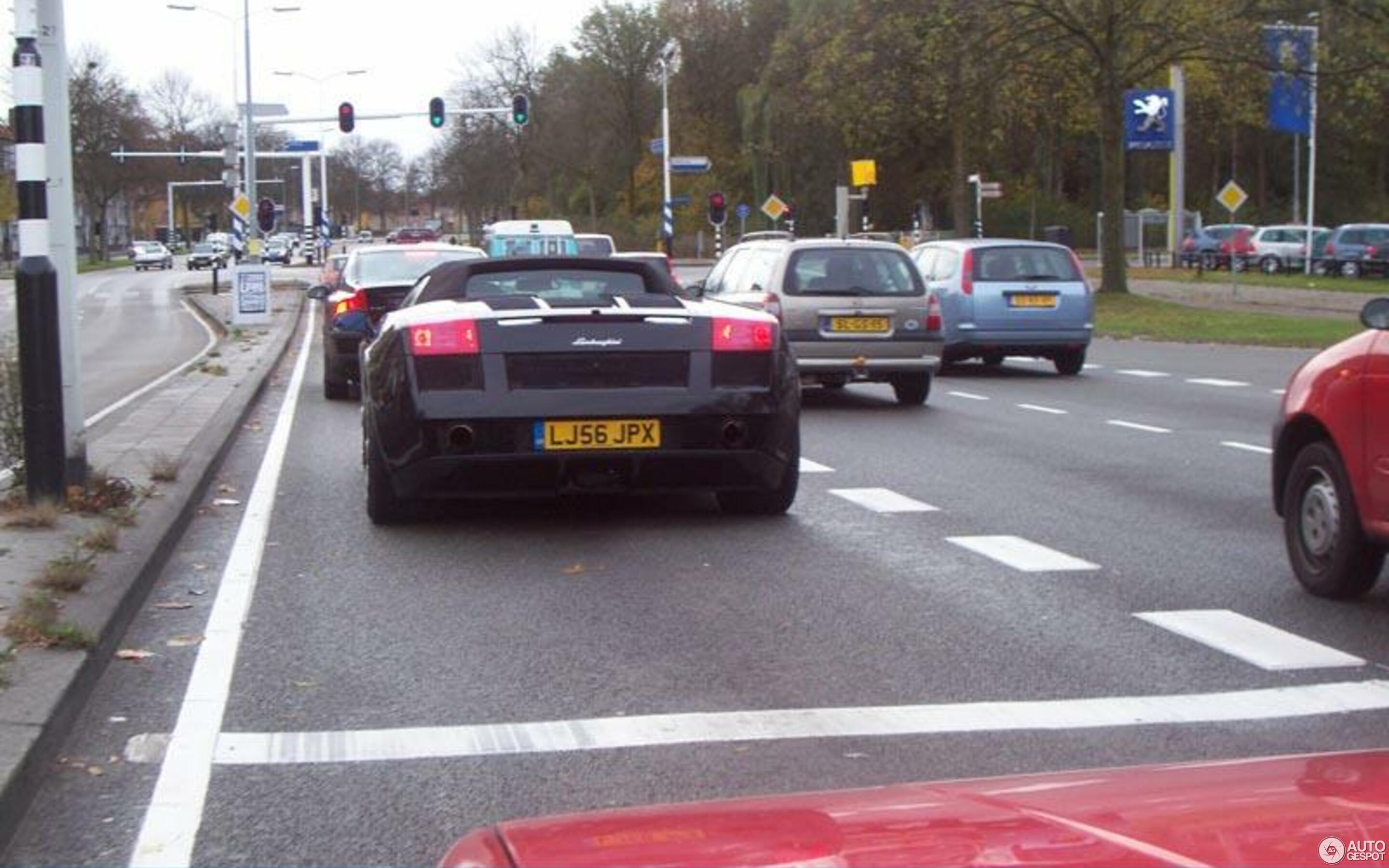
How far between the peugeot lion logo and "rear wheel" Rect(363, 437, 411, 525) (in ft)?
3.78

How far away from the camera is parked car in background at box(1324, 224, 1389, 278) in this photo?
51.6 m

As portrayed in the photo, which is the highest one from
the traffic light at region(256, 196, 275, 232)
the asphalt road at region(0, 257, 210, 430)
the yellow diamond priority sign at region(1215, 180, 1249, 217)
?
the yellow diamond priority sign at region(1215, 180, 1249, 217)

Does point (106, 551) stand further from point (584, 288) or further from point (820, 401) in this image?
point (820, 401)

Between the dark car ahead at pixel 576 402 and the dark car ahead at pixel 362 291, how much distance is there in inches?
Result: 316

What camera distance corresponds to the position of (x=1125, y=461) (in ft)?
41.5

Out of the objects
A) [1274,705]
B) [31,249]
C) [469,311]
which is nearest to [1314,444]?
[1274,705]

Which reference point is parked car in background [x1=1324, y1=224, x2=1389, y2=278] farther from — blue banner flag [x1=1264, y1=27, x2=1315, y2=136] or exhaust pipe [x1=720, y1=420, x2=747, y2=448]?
exhaust pipe [x1=720, y1=420, x2=747, y2=448]

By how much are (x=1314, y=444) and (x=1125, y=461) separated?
5.27 m

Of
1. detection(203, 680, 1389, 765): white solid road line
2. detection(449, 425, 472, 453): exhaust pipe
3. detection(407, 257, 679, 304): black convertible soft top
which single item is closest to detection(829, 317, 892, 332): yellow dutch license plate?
detection(407, 257, 679, 304): black convertible soft top

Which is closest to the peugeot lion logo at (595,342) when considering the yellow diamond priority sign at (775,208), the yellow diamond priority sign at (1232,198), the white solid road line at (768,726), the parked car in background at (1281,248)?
the white solid road line at (768,726)

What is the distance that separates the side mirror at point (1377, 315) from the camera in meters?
6.71

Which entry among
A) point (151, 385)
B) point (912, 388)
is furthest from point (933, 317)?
point (151, 385)

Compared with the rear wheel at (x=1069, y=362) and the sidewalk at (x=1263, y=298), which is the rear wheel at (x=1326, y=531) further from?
the sidewalk at (x=1263, y=298)

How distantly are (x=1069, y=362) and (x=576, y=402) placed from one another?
14652mm
